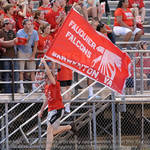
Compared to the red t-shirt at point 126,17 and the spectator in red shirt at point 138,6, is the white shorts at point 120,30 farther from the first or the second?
the spectator in red shirt at point 138,6

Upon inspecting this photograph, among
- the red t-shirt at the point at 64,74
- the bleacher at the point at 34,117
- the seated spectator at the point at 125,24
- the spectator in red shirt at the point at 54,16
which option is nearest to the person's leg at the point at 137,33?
the seated spectator at the point at 125,24

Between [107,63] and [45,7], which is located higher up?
[45,7]

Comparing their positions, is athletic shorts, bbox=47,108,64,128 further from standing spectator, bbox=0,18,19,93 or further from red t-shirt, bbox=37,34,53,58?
red t-shirt, bbox=37,34,53,58

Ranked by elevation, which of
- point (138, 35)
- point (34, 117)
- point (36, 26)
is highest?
point (36, 26)

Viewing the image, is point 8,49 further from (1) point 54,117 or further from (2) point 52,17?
(1) point 54,117

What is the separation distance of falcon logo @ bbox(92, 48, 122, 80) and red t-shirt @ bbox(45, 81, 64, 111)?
951 mm

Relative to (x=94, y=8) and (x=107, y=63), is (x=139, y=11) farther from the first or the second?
(x=107, y=63)

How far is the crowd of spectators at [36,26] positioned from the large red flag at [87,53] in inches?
62.7

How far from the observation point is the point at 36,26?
12781mm

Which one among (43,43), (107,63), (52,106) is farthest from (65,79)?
(107,63)

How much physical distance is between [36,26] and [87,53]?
10.8 feet

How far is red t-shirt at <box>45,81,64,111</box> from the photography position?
10180mm

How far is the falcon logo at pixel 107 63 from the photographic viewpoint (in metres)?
9.92

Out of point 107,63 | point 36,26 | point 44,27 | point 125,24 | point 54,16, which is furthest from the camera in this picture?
point 125,24
